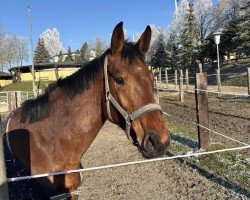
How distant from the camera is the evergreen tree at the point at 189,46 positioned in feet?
143

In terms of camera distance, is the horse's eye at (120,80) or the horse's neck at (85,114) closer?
the horse's eye at (120,80)

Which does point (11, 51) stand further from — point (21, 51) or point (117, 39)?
point (117, 39)

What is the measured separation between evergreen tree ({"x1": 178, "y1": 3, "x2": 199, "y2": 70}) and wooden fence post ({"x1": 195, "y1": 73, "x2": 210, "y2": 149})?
121ft

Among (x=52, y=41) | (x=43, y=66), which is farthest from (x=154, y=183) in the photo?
(x=52, y=41)

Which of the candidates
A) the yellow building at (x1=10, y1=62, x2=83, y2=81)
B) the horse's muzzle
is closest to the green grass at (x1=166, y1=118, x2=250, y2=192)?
the horse's muzzle

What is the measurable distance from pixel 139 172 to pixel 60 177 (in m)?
3.31

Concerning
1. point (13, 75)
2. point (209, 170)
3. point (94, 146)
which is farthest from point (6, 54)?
point (209, 170)

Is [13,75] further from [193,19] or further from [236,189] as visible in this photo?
[236,189]

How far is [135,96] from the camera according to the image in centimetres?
264

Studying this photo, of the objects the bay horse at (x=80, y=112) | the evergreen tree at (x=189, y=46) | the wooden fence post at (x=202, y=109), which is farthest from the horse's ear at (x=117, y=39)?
the evergreen tree at (x=189, y=46)

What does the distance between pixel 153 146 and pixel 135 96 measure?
1.33 ft

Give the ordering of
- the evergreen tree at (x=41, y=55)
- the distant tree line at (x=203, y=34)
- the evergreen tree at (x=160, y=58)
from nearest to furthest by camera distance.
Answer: the distant tree line at (x=203, y=34) → the evergreen tree at (x=160, y=58) → the evergreen tree at (x=41, y=55)

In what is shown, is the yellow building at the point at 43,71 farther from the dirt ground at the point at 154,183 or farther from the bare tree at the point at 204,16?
the dirt ground at the point at 154,183

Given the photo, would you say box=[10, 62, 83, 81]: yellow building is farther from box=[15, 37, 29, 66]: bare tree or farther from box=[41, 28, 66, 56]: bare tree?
box=[41, 28, 66, 56]: bare tree
